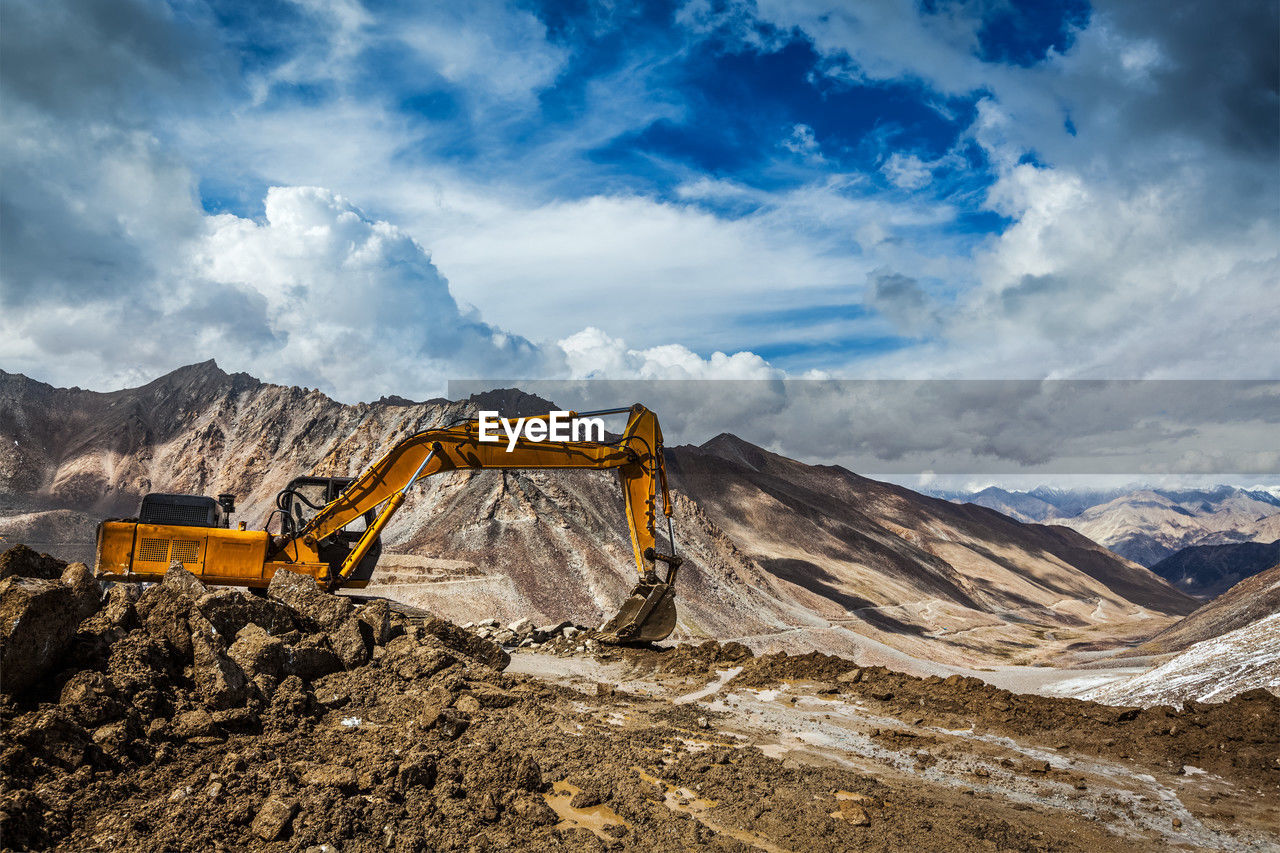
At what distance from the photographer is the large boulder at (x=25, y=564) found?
32.2 feet

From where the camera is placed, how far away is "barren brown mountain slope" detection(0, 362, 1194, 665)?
39.8 m

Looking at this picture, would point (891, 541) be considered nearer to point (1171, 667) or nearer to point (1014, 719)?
point (1171, 667)

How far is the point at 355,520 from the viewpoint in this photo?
16.1 meters

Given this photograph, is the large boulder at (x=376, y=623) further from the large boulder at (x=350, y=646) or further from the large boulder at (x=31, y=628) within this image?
the large boulder at (x=31, y=628)

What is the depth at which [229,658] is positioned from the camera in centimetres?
878

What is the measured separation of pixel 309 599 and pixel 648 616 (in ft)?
24.6

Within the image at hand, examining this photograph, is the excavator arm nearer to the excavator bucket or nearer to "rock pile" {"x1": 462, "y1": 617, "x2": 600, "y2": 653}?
the excavator bucket

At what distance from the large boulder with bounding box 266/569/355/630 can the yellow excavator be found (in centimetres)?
159

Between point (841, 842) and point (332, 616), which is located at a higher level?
point (332, 616)

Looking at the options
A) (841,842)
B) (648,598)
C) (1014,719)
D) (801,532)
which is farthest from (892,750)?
(801,532)

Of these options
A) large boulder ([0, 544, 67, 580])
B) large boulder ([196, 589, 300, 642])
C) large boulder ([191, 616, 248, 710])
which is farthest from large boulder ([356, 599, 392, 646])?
large boulder ([0, 544, 67, 580])

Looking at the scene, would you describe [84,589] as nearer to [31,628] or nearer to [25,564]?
[31,628]

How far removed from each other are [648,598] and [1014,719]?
7.90m

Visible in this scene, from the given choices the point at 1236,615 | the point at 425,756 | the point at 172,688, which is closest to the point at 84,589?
the point at 172,688
